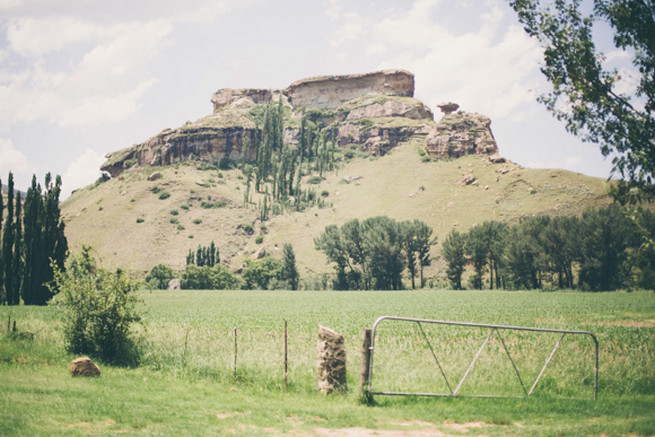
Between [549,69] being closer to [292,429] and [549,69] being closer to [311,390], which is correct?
[311,390]

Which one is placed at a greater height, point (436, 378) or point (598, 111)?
point (598, 111)

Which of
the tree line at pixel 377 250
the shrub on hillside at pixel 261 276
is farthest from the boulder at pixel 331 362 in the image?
the shrub on hillside at pixel 261 276

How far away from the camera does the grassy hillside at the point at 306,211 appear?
4166 inches

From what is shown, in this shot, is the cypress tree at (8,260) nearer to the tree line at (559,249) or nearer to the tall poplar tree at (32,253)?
the tall poplar tree at (32,253)

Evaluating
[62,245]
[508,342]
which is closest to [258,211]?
[62,245]

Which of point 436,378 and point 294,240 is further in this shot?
point 294,240

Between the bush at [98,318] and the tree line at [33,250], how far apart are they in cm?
2984

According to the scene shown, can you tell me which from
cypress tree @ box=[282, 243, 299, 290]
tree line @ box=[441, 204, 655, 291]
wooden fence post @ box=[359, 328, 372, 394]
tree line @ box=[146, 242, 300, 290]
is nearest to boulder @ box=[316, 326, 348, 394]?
wooden fence post @ box=[359, 328, 372, 394]

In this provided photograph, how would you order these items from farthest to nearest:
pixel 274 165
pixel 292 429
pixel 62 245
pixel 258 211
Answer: pixel 274 165, pixel 258 211, pixel 62 245, pixel 292 429

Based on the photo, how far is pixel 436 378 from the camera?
486 inches

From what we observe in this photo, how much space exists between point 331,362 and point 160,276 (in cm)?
9185

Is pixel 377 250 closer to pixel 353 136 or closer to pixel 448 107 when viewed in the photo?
pixel 353 136

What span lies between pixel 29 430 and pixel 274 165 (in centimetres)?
14437

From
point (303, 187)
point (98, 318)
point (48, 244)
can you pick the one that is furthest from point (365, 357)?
point (303, 187)
